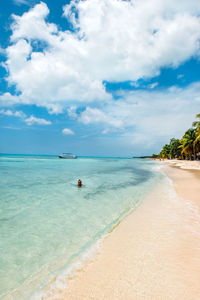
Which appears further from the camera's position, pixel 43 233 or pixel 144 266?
pixel 43 233

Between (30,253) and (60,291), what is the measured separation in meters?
1.96

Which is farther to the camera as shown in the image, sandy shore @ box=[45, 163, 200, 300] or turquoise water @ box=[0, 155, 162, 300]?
turquoise water @ box=[0, 155, 162, 300]

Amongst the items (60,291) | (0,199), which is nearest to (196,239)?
(60,291)

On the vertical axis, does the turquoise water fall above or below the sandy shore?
below

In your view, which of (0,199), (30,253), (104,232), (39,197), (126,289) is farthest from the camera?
(39,197)

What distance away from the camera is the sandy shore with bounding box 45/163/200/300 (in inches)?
111

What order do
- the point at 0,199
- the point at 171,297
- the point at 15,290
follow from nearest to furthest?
the point at 171,297
the point at 15,290
the point at 0,199

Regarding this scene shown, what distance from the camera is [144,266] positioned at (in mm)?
3533

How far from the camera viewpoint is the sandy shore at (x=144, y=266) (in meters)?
2.81

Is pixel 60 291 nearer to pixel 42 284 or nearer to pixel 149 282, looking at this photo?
pixel 42 284

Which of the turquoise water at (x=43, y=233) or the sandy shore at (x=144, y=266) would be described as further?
the turquoise water at (x=43, y=233)

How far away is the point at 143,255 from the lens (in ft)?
13.1

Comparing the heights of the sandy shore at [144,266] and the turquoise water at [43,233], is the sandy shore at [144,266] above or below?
above

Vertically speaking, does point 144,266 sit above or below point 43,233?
above
